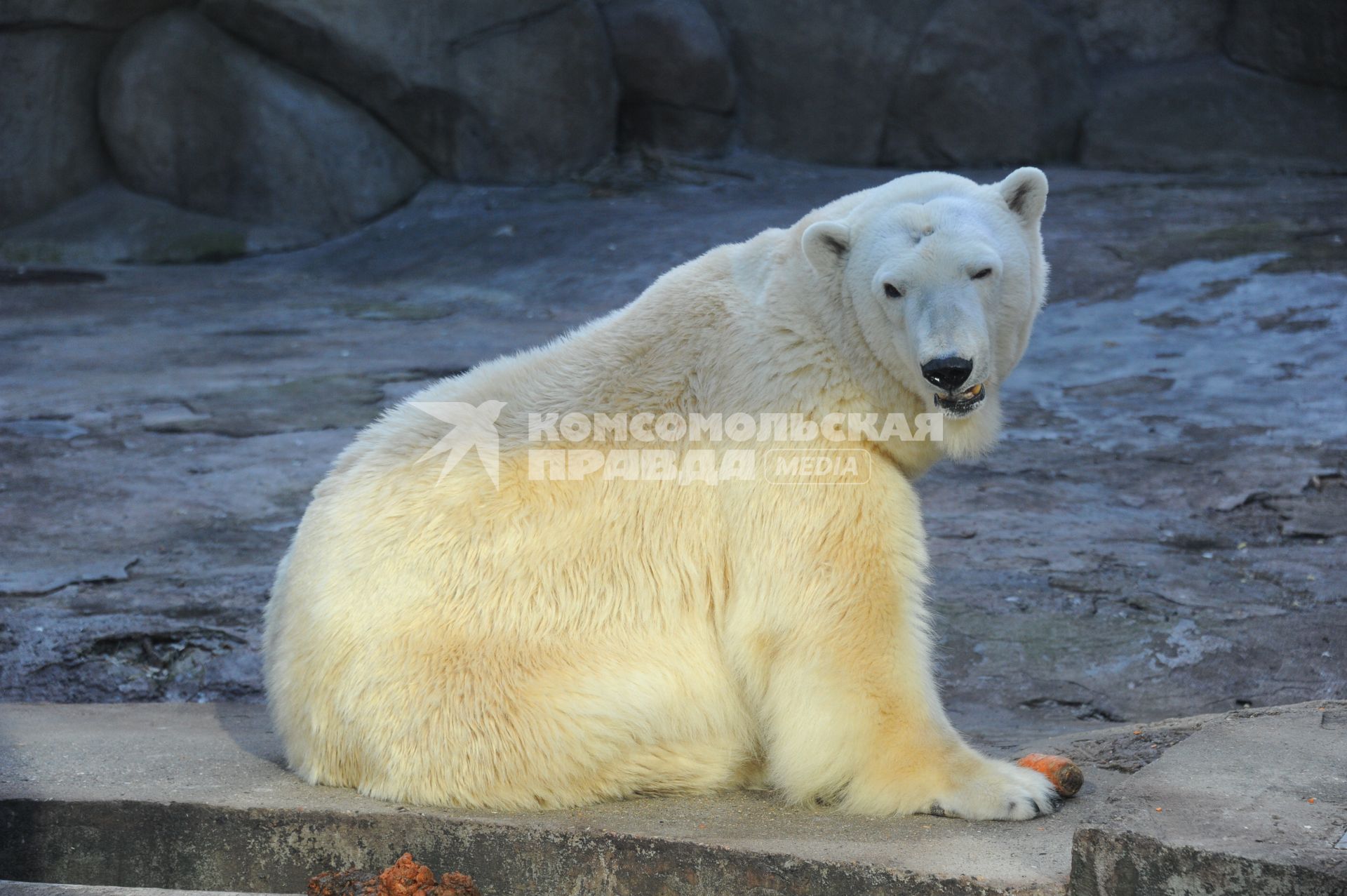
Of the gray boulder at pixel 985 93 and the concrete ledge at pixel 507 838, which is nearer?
the concrete ledge at pixel 507 838

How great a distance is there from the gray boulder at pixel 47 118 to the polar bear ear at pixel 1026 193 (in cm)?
1050

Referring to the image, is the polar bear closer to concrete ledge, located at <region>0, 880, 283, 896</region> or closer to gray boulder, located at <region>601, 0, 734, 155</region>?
concrete ledge, located at <region>0, 880, 283, 896</region>

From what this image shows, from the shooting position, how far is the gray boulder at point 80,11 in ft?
35.4

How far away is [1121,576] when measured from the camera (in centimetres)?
438

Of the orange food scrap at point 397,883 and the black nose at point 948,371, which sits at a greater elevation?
the black nose at point 948,371

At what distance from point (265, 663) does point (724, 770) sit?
1012mm

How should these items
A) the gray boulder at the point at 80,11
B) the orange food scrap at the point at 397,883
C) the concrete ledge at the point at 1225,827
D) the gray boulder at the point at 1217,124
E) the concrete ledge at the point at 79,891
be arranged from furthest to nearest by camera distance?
the gray boulder at the point at 1217,124, the gray boulder at the point at 80,11, the orange food scrap at the point at 397,883, the concrete ledge at the point at 79,891, the concrete ledge at the point at 1225,827

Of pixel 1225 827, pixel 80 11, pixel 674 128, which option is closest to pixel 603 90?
pixel 674 128

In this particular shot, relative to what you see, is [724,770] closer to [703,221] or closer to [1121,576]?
[1121,576]

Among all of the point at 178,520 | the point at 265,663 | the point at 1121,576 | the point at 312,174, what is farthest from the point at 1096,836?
the point at 312,174

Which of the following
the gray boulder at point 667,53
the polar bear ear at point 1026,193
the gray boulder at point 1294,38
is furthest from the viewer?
the gray boulder at point 667,53

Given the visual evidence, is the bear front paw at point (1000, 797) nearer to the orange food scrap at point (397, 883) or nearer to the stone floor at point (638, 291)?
the stone floor at point (638, 291)
